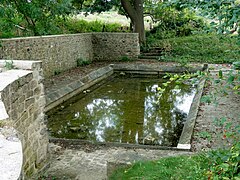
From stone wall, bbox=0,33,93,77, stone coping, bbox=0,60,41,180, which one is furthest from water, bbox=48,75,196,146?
stone coping, bbox=0,60,41,180

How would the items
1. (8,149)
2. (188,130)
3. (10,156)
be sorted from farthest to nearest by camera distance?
(188,130), (8,149), (10,156)

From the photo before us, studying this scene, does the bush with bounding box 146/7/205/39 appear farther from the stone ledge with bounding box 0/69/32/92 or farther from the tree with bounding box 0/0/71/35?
the stone ledge with bounding box 0/69/32/92

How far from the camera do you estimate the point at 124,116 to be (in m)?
9.01

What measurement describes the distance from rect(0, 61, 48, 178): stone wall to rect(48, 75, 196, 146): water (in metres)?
2.59

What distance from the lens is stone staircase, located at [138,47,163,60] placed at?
17.6 metres

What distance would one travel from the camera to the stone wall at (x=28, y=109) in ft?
12.8

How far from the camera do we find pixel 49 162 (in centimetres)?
530

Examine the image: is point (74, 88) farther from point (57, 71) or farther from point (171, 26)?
point (171, 26)

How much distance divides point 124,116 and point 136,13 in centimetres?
1130

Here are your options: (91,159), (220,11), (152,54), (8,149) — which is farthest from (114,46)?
(8,149)

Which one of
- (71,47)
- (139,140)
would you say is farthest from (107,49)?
(139,140)

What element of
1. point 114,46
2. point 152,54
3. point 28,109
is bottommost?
point 152,54

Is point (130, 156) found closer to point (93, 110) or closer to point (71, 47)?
point (93, 110)

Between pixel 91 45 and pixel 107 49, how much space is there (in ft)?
3.06
